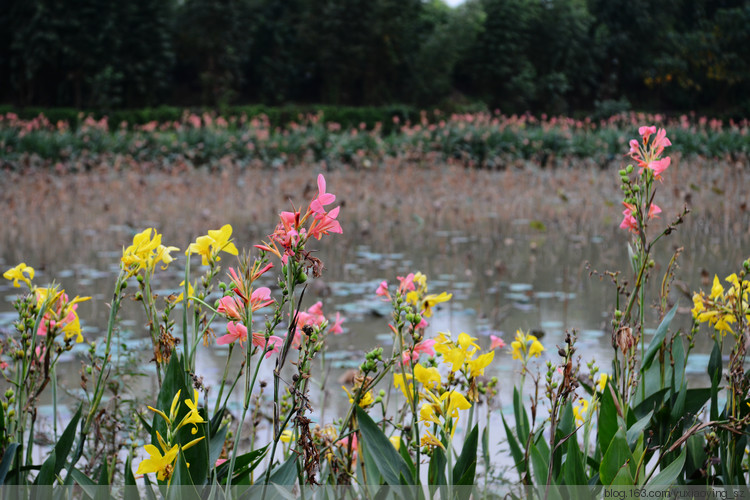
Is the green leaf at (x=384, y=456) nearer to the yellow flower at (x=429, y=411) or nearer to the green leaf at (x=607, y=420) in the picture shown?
the yellow flower at (x=429, y=411)

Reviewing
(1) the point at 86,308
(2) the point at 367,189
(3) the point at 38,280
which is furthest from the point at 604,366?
(2) the point at 367,189

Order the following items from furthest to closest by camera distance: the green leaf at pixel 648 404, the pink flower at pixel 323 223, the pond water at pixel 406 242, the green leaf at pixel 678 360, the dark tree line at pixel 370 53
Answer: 1. the dark tree line at pixel 370 53
2. the pond water at pixel 406 242
3. the green leaf at pixel 678 360
4. the green leaf at pixel 648 404
5. the pink flower at pixel 323 223

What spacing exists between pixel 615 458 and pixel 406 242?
16.9ft

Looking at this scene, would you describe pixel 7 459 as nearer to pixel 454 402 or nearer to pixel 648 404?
pixel 454 402

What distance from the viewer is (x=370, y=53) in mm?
30656

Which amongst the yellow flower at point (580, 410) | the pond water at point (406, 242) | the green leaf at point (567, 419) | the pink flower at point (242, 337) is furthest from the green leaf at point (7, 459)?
the yellow flower at point (580, 410)

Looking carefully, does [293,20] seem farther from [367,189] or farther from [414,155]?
[367,189]

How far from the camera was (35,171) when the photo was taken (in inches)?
381

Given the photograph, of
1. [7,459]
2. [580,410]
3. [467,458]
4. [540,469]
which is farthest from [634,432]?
[7,459]

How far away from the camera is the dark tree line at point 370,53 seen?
27.8 meters

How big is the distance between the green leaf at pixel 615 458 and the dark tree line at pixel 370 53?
27.3 metres

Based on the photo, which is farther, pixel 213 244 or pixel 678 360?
pixel 678 360

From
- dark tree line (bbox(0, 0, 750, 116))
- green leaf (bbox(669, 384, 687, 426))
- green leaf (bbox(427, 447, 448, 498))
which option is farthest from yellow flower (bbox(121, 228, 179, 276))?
dark tree line (bbox(0, 0, 750, 116))

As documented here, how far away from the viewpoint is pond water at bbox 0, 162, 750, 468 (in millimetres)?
3781
